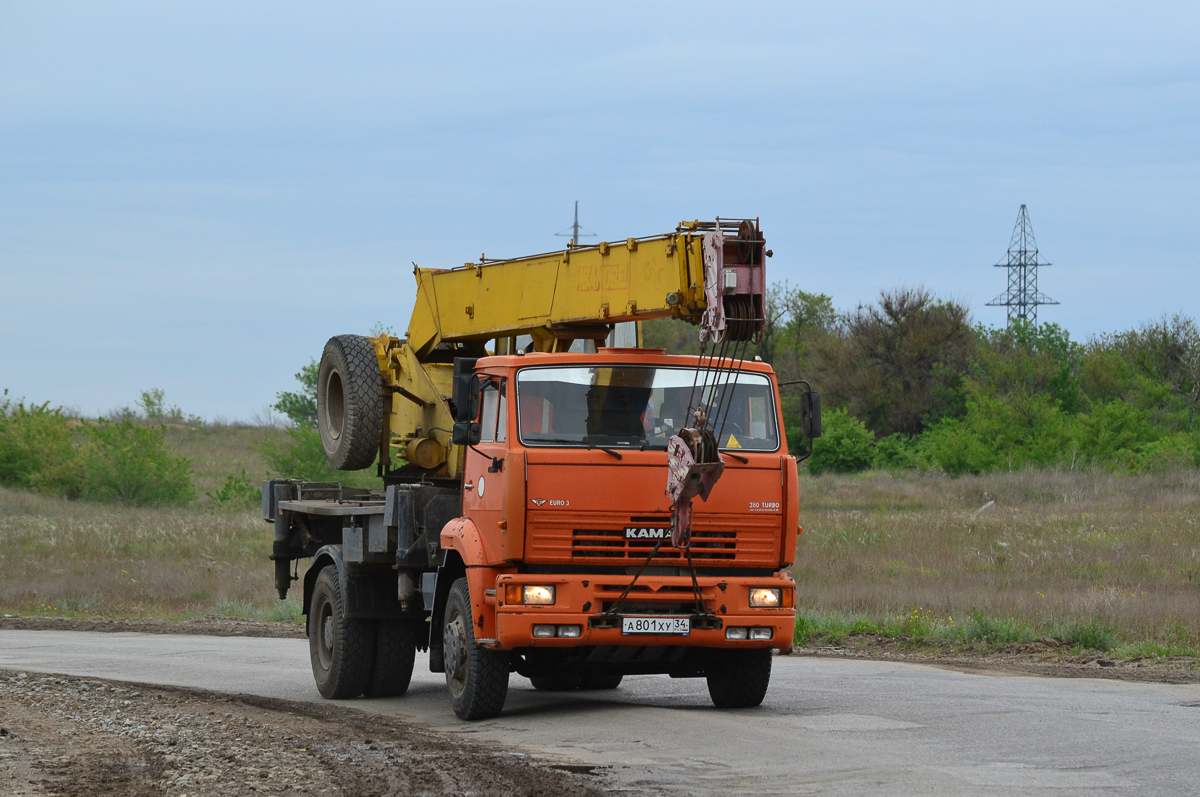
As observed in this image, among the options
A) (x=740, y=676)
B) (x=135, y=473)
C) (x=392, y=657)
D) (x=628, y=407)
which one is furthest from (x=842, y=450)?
(x=628, y=407)

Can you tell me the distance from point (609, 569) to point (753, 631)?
1271 mm

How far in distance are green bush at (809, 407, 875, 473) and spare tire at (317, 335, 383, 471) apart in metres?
48.0

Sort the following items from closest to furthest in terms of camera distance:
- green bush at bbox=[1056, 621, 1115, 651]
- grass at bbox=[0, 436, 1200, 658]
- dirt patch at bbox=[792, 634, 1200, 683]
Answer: dirt patch at bbox=[792, 634, 1200, 683] < green bush at bbox=[1056, 621, 1115, 651] < grass at bbox=[0, 436, 1200, 658]

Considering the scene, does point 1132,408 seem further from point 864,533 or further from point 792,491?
point 792,491

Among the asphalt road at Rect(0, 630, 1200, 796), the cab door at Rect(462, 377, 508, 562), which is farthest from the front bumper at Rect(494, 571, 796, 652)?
the asphalt road at Rect(0, 630, 1200, 796)

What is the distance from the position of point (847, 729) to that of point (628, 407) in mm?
3043

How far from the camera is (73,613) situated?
91.8ft

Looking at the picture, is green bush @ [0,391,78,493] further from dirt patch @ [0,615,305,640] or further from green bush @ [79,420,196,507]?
dirt patch @ [0,615,305,640]

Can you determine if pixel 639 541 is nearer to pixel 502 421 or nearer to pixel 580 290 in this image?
pixel 502 421

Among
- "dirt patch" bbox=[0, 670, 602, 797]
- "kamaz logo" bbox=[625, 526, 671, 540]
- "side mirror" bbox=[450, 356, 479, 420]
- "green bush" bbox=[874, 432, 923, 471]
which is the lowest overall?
"dirt patch" bbox=[0, 670, 602, 797]

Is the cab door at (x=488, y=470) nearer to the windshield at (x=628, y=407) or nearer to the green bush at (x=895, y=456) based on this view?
the windshield at (x=628, y=407)

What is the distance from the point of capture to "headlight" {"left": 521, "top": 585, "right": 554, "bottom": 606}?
10883mm

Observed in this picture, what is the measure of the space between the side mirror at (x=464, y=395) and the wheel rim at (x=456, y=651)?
1685 millimetres

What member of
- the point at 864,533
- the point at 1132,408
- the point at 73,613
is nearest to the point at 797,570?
the point at 864,533
